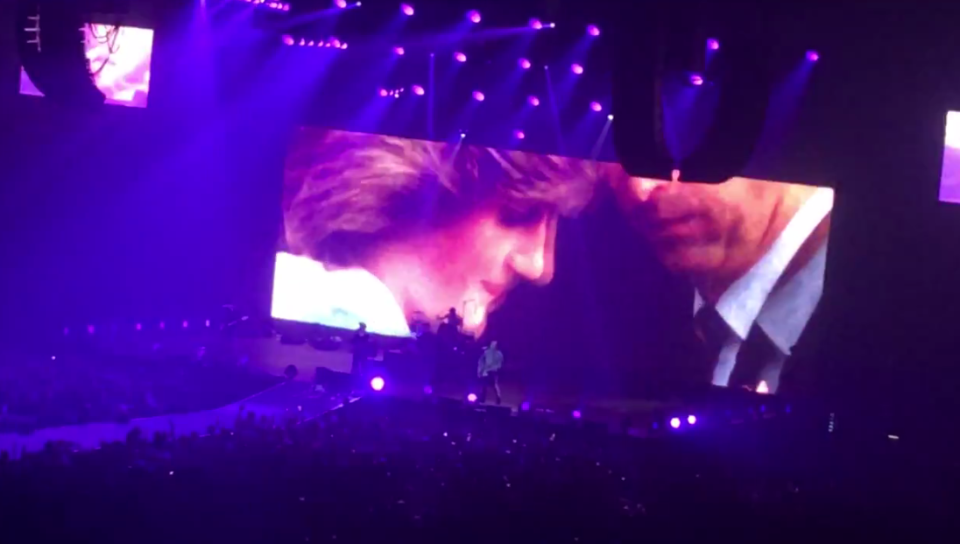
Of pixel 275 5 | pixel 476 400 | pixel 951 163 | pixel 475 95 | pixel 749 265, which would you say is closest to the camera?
pixel 476 400

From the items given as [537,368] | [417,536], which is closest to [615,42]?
[417,536]

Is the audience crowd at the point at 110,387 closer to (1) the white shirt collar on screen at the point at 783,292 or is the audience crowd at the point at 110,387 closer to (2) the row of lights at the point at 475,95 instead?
(2) the row of lights at the point at 475,95

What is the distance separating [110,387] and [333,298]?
3.98 metres

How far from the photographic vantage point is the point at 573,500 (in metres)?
4.27

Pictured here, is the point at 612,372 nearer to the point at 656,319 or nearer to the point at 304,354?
the point at 656,319

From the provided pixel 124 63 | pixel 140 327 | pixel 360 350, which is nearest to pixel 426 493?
pixel 360 350

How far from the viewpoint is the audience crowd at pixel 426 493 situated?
3.57 meters

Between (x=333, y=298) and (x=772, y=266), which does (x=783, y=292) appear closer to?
(x=772, y=266)

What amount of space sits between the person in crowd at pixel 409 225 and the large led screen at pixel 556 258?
2 cm

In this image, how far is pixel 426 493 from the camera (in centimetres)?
413

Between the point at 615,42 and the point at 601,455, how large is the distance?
7.82 feet

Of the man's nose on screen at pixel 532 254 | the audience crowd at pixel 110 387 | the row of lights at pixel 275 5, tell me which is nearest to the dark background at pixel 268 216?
the man's nose on screen at pixel 532 254

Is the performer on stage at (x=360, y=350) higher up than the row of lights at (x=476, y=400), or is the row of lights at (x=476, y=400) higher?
the performer on stage at (x=360, y=350)

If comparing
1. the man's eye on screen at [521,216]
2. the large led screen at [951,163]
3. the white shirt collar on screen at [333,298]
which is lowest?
the white shirt collar on screen at [333,298]
